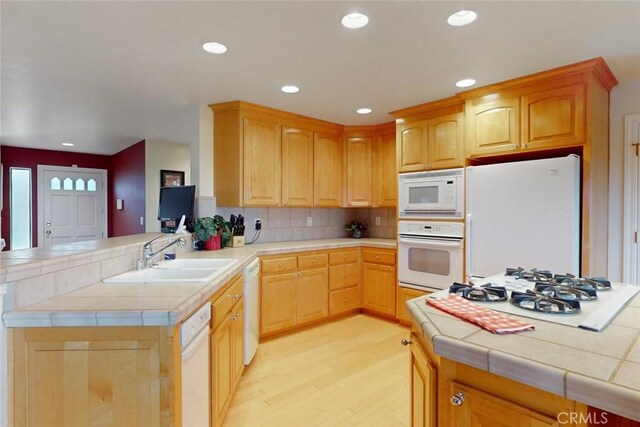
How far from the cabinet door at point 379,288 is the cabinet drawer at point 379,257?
0.06 meters

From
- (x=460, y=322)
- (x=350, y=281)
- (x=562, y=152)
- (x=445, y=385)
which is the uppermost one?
(x=562, y=152)

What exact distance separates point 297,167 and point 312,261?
1047mm

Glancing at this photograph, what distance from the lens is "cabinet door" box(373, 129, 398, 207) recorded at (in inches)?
157

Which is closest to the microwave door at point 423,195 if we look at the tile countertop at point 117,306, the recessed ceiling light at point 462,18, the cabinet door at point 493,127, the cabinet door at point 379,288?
the cabinet door at point 493,127

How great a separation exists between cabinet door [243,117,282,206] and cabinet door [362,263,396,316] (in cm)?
133

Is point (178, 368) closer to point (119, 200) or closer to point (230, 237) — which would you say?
point (230, 237)

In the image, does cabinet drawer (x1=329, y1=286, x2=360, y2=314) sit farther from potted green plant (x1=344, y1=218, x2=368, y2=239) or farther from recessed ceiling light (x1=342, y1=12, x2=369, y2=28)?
recessed ceiling light (x1=342, y1=12, x2=369, y2=28)

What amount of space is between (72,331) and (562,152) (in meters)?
3.20

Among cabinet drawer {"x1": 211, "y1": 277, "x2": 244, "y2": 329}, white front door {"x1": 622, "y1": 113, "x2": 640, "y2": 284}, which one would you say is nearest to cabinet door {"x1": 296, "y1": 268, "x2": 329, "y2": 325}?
cabinet drawer {"x1": 211, "y1": 277, "x2": 244, "y2": 329}

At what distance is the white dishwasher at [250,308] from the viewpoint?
2.55 m

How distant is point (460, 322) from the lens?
41.4 inches

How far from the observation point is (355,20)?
72.8 inches

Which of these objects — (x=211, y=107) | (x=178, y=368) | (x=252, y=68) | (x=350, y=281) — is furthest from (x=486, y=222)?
(x=211, y=107)

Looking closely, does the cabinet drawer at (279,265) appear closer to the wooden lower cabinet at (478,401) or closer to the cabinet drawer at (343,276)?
the cabinet drawer at (343,276)
